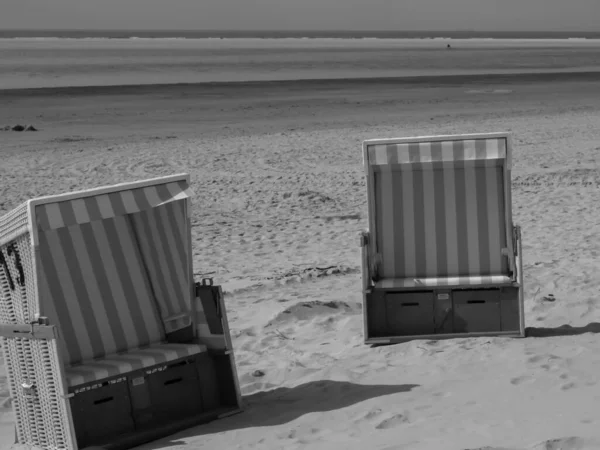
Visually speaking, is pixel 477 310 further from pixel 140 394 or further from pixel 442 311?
pixel 140 394

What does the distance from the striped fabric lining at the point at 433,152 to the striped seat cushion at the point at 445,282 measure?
0.82m

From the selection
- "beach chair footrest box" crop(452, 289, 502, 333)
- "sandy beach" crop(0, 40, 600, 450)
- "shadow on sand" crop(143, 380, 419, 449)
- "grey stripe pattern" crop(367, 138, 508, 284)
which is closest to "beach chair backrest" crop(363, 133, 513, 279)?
"grey stripe pattern" crop(367, 138, 508, 284)

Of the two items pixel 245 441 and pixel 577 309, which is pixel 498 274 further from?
pixel 245 441

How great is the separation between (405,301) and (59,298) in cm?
248

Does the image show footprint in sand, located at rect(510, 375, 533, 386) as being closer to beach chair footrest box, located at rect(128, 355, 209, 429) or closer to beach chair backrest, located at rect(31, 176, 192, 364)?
beach chair footrest box, located at rect(128, 355, 209, 429)

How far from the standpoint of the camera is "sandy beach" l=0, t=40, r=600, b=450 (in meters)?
5.31

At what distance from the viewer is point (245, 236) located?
11.5 meters

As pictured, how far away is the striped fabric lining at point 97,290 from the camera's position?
18.9 feet

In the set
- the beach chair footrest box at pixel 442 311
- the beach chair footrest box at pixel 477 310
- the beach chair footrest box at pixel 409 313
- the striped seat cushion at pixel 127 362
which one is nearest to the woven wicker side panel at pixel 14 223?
the striped seat cushion at pixel 127 362

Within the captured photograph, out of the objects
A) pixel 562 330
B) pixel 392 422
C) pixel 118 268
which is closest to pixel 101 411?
pixel 118 268

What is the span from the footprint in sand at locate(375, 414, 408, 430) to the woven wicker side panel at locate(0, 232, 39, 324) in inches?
73.8

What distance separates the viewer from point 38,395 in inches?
215

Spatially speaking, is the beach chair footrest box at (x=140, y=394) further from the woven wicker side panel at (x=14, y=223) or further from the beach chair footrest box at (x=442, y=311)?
the beach chair footrest box at (x=442, y=311)

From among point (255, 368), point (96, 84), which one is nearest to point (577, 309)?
point (255, 368)
